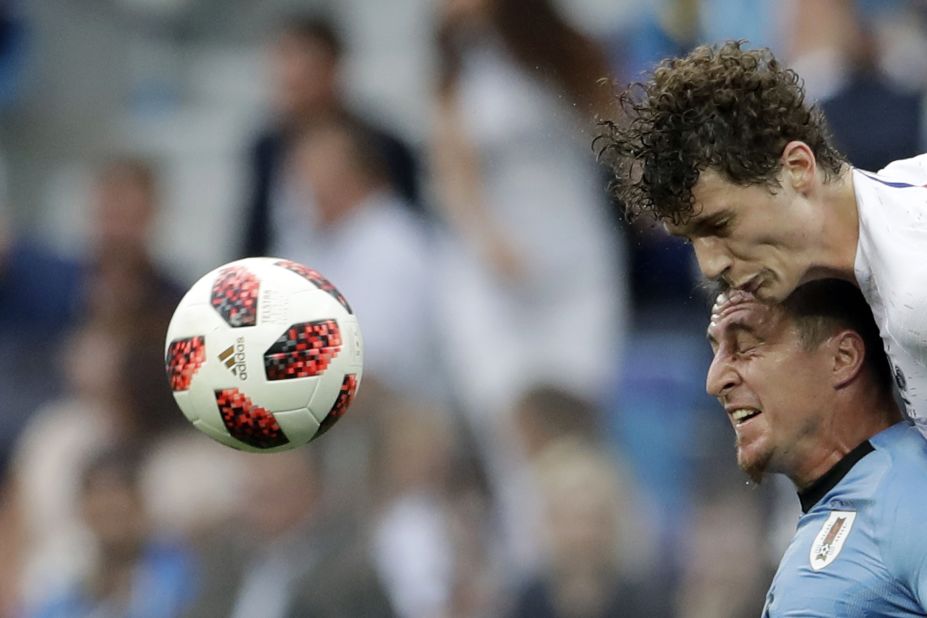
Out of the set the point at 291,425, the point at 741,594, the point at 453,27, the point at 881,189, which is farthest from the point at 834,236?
the point at 453,27

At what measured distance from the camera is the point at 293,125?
10.4m

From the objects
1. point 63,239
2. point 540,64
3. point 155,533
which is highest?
point 540,64

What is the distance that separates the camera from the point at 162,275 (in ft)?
35.3

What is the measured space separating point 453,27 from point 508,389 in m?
2.36

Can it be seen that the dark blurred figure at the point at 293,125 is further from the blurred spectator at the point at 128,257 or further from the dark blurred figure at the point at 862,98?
the dark blurred figure at the point at 862,98

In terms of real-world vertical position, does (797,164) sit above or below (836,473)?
above

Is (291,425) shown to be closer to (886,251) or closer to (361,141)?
(886,251)

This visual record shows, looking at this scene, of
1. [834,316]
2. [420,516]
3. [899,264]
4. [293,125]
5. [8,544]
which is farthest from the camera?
[8,544]

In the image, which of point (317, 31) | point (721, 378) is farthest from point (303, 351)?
point (317, 31)

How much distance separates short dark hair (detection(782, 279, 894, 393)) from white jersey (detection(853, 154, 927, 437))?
0.14 meters

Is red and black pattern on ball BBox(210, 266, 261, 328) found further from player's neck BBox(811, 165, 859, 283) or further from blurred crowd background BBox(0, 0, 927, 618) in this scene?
blurred crowd background BBox(0, 0, 927, 618)

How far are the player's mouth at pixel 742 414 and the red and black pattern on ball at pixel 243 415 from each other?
144 centimetres

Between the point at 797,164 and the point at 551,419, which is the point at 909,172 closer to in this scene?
the point at 797,164

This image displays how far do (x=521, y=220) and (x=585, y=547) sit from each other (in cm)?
209
